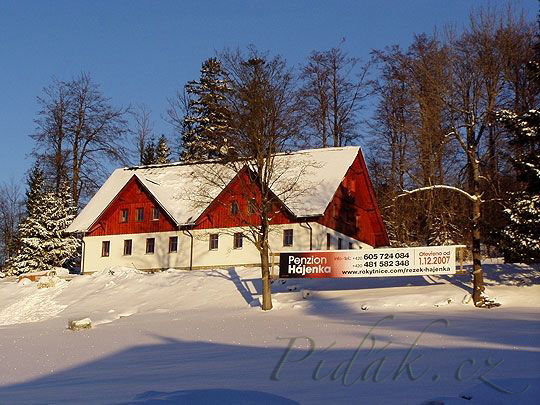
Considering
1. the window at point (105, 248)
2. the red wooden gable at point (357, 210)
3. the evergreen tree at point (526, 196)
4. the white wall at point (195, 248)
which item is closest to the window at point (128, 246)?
the white wall at point (195, 248)

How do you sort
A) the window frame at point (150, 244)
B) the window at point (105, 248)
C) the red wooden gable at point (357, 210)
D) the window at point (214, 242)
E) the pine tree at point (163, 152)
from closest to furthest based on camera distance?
the red wooden gable at point (357, 210) → the window at point (214, 242) → the window frame at point (150, 244) → the window at point (105, 248) → the pine tree at point (163, 152)

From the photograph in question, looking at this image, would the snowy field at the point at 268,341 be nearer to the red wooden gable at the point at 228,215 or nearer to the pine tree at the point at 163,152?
the red wooden gable at the point at 228,215

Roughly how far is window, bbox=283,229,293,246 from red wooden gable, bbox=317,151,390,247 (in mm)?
2017

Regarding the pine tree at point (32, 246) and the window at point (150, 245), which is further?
the pine tree at point (32, 246)

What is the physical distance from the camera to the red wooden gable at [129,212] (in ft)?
169

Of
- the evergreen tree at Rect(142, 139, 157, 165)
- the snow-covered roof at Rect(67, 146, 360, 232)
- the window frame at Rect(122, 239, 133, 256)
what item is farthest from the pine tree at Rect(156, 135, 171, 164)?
the window frame at Rect(122, 239, 133, 256)

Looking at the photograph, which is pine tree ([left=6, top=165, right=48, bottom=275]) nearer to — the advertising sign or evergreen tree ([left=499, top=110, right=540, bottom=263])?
the advertising sign

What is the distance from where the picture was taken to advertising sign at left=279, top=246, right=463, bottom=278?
33.1 metres

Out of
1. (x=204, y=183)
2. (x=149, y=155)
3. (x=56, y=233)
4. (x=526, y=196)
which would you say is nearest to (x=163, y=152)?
(x=149, y=155)

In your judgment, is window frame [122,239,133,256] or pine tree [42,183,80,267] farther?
pine tree [42,183,80,267]

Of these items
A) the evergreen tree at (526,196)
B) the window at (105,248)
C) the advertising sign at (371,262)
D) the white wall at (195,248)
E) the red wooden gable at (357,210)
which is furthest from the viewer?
the window at (105,248)

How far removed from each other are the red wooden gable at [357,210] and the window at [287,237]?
6.62 feet

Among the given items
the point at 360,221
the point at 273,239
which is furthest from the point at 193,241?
the point at 360,221

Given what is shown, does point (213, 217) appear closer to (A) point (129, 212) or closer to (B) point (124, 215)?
(A) point (129, 212)
